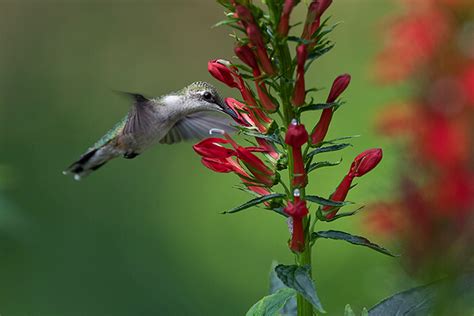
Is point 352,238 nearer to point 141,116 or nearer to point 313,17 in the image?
point 313,17

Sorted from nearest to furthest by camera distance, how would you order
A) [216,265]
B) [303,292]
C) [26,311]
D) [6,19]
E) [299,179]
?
[303,292]
[299,179]
[26,311]
[216,265]
[6,19]

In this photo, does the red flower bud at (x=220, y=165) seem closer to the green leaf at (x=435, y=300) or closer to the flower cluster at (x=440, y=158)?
the green leaf at (x=435, y=300)

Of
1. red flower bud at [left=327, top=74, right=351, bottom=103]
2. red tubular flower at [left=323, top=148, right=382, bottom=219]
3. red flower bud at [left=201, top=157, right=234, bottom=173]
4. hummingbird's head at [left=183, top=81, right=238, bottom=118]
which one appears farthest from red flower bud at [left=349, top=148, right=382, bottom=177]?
hummingbird's head at [left=183, top=81, right=238, bottom=118]

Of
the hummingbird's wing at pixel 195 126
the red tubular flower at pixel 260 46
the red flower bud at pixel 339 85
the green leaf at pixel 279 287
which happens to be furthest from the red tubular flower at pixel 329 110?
the hummingbird's wing at pixel 195 126

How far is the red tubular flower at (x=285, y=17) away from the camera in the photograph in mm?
1215

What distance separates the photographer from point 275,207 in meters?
1.31

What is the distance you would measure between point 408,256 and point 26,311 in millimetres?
2685

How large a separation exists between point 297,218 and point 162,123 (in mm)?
792

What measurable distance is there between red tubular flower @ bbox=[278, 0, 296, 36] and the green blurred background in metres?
1.07

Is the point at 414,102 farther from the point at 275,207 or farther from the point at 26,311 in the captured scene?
the point at 26,311

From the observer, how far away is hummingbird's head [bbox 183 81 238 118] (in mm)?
1821

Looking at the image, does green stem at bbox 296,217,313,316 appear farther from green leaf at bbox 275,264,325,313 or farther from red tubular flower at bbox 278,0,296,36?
red tubular flower at bbox 278,0,296,36

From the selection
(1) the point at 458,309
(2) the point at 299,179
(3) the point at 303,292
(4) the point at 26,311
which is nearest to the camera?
(1) the point at 458,309

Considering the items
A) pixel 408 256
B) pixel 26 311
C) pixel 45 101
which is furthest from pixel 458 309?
pixel 45 101
